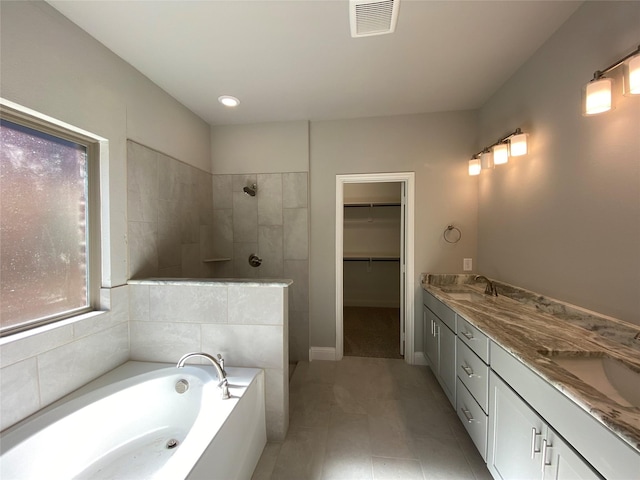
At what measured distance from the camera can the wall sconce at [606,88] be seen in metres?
0.97

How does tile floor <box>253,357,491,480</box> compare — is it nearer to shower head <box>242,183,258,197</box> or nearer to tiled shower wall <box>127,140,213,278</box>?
tiled shower wall <box>127,140,213,278</box>

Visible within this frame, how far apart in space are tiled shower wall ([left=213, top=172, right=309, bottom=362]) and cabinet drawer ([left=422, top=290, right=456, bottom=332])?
123 centimetres

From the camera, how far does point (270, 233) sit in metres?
2.66

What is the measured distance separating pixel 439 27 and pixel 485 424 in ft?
7.61

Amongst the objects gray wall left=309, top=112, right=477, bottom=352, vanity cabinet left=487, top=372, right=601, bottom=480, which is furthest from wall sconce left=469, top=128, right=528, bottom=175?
vanity cabinet left=487, top=372, right=601, bottom=480

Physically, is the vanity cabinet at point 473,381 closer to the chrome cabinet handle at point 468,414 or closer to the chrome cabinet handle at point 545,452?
the chrome cabinet handle at point 468,414

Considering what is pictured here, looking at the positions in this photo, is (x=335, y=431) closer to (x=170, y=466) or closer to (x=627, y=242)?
(x=170, y=466)

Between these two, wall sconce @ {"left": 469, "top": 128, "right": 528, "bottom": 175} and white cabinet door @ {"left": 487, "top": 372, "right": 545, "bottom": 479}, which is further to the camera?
wall sconce @ {"left": 469, "top": 128, "right": 528, "bottom": 175}

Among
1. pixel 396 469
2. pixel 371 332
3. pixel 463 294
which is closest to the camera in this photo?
pixel 396 469

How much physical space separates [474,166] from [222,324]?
8.50ft

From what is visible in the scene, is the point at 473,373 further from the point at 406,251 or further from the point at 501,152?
the point at 501,152

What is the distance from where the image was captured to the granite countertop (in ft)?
2.24

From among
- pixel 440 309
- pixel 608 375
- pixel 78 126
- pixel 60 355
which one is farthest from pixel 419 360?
pixel 78 126

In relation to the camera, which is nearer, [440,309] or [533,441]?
[533,441]
